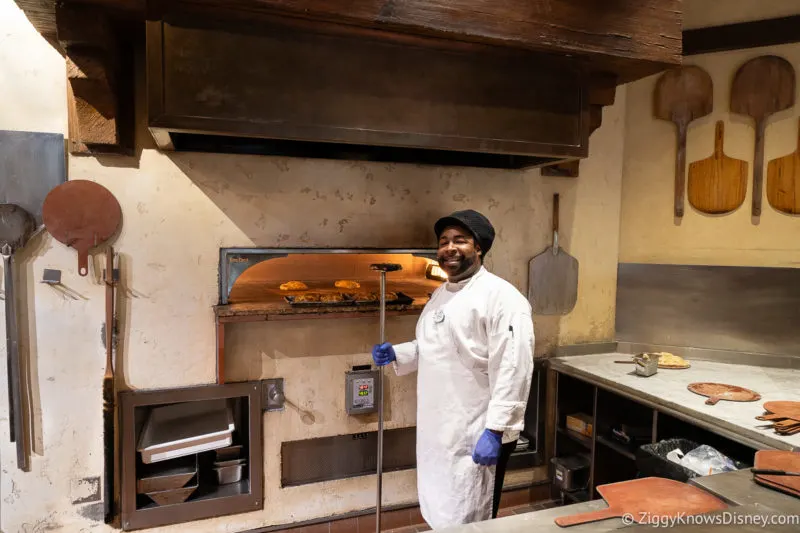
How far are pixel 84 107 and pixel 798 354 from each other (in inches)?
152

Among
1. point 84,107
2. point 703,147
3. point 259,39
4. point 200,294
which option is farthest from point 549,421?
point 84,107

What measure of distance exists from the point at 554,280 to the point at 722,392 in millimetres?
1029

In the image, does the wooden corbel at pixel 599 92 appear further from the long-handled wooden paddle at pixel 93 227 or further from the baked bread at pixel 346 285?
the long-handled wooden paddle at pixel 93 227

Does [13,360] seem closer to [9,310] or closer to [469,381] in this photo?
[9,310]

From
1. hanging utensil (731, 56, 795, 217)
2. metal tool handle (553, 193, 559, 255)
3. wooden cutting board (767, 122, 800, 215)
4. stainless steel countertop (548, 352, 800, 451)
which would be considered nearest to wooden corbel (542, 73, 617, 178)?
metal tool handle (553, 193, 559, 255)

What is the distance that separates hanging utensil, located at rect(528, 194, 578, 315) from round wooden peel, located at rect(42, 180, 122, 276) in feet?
7.32

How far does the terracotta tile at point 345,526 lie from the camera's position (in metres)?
2.67

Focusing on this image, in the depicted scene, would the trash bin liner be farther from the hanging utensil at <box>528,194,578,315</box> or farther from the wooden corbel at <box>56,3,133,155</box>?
the wooden corbel at <box>56,3,133,155</box>

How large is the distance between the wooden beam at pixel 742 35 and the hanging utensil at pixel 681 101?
14cm

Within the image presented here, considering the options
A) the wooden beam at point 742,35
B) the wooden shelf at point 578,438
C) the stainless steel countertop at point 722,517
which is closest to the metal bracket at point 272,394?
the stainless steel countertop at point 722,517

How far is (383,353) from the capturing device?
2.40m

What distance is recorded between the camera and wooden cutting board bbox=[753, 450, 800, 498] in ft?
4.25

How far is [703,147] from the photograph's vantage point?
10.0ft

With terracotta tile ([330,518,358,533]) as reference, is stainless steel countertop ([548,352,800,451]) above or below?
above
